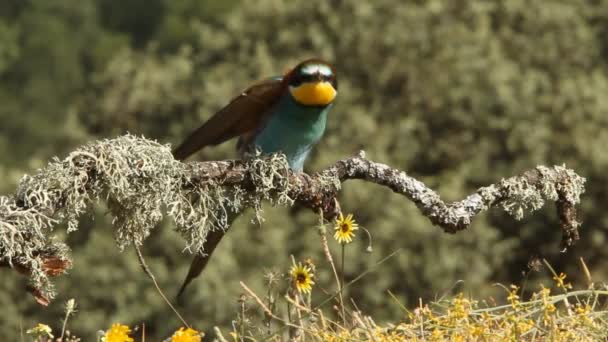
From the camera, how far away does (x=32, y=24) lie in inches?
576

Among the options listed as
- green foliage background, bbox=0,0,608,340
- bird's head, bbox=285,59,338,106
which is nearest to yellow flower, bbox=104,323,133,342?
bird's head, bbox=285,59,338,106

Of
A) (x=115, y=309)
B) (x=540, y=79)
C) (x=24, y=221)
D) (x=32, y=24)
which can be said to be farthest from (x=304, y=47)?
(x=24, y=221)

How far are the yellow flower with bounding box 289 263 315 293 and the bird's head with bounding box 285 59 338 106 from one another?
1.09 m

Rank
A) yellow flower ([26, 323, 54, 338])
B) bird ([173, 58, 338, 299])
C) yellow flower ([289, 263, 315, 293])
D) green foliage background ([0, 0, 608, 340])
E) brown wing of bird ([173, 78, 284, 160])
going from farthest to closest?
green foliage background ([0, 0, 608, 340])
bird ([173, 58, 338, 299])
brown wing of bird ([173, 78, 284, 160])
yellow flower ([289, 263, 315, 293])
yellow flower ([26, 323, 54, 338])

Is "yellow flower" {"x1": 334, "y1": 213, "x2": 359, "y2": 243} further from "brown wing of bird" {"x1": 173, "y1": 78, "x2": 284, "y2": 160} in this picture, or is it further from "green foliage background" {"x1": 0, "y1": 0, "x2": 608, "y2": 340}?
"green foliage background" {"x1": 0, "y1": 0, "x2": 608, "y2": 340}

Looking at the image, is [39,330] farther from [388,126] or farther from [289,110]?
[388,126]

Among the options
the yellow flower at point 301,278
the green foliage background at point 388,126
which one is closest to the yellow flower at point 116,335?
the yellow flower at point 301,278

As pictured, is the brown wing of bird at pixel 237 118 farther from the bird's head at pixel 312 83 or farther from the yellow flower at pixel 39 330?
the yellow flower at pixel 39 330

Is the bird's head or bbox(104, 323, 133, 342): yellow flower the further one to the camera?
the bird's head

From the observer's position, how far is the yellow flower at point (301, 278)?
7.13 ft

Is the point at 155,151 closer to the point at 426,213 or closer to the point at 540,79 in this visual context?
the point at 426,213

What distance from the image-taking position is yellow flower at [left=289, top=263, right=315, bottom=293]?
2.17 metres

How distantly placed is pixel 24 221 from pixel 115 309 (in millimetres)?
6594

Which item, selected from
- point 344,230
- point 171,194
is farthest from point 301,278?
point 171,194
